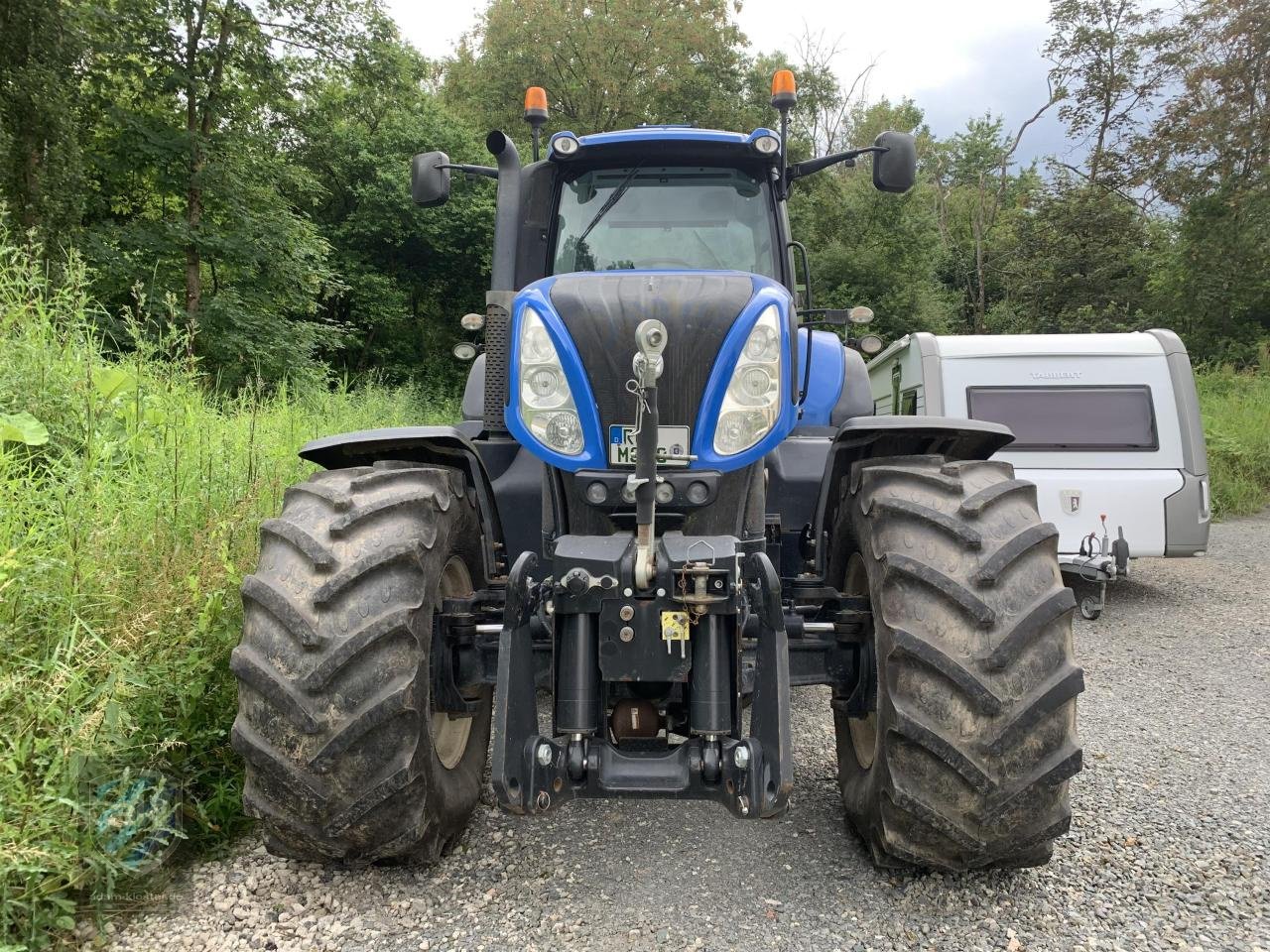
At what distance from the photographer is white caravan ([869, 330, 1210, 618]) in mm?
6266

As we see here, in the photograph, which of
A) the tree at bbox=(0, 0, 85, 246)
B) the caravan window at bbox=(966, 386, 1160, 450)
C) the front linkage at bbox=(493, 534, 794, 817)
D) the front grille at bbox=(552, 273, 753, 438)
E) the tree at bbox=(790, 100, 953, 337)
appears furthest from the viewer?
the tree at bbox=(790, 100, 953, 337)

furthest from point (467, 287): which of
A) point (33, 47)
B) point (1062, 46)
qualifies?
point (1062, 46)

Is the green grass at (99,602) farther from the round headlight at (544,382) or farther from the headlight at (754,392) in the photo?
the headlight at (754,392)

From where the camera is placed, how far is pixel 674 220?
3.60 metres

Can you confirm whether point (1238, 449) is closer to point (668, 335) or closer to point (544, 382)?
point (668, 335)

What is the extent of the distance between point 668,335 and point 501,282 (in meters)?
1.10

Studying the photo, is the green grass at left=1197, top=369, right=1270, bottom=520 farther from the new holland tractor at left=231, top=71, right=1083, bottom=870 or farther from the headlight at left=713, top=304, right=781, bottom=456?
the headlight at left=713, top=304, right=781, bottom=456

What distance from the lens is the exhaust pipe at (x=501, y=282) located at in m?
3.00

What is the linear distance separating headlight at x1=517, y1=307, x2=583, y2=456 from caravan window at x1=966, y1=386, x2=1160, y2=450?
514 cm

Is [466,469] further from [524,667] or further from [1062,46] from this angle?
[1062,46]

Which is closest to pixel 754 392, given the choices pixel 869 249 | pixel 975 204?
pixel 869 249

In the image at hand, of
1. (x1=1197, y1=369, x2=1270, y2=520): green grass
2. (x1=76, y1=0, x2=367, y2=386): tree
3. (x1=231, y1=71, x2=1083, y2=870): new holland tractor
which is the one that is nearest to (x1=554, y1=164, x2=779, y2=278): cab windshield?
(x1=231, y1=71, x2=1083, y2=870): new holland tractor

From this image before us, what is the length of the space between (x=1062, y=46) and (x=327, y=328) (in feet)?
67.9

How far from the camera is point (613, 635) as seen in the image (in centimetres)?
219
